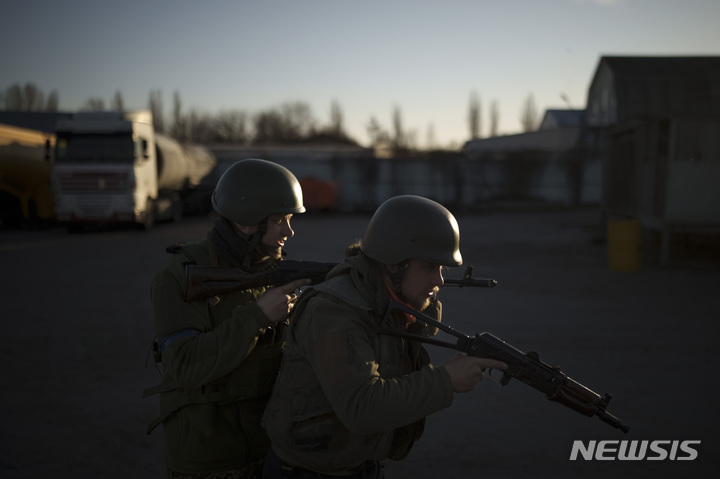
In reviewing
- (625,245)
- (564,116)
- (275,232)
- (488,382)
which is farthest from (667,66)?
(275,232)

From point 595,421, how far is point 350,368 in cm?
351

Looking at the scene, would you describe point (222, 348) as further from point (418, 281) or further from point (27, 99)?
point (27, 99)

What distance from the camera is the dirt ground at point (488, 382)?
402 cm

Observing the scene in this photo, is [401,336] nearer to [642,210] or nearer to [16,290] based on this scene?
[16,290]

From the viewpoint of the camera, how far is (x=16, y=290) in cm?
984

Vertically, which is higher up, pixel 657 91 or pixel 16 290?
pixel 657 91

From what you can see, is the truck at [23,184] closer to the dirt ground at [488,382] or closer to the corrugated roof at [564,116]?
the dirt ground at [488,382]

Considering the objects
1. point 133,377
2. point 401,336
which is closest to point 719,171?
point 133,377

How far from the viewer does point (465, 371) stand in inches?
77.5

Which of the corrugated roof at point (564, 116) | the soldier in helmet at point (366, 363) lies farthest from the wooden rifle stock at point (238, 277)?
the corrugated roof at point (564, 116)

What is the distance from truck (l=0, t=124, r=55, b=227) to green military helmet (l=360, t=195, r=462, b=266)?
2145cm

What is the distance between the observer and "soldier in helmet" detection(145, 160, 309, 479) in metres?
2.19

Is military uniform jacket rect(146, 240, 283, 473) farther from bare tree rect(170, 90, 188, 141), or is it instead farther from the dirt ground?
bare tree rect(170, 90, 188, 141)

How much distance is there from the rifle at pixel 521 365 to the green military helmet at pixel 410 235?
18cm
